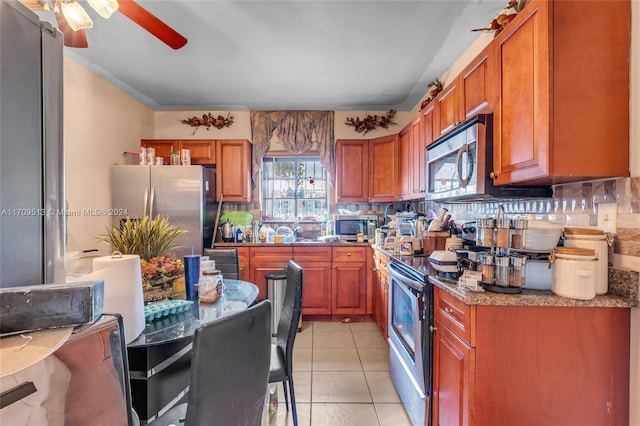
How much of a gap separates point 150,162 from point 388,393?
3.30m

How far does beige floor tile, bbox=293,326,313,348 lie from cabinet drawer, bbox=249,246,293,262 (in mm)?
808

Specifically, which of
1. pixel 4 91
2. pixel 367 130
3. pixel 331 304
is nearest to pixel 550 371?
pixel 4 91

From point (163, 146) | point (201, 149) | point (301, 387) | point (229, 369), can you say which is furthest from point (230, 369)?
point (163, 146)

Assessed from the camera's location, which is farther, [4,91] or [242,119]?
[242,119]

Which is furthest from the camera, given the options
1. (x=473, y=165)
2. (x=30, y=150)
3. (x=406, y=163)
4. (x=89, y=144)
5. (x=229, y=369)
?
(x=406, y=163)

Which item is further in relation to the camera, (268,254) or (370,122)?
(370,122)

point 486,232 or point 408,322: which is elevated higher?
point 486,232

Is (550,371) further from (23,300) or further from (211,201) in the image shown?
(211,201)

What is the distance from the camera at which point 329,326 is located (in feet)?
10.8

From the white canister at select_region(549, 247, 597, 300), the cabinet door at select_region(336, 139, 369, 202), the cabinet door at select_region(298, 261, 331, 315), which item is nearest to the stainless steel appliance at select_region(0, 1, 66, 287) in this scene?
the white canister at select_region(549, 247, 597, 300)

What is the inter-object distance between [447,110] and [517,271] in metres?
1.42

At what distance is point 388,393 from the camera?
6.84 ft

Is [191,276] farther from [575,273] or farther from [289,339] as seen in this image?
[575,273]

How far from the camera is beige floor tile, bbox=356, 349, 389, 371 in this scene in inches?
95.3
